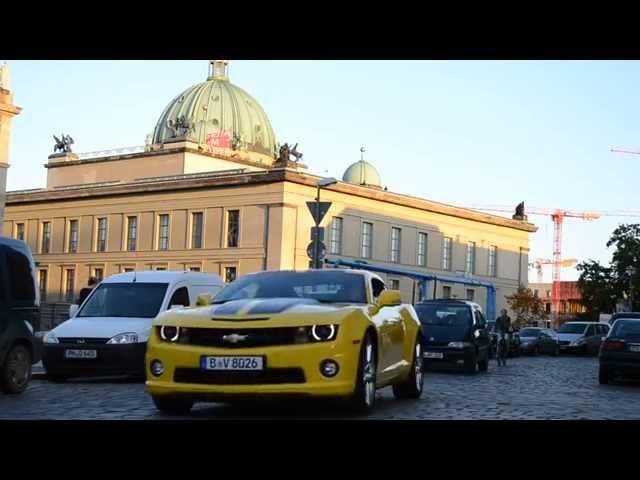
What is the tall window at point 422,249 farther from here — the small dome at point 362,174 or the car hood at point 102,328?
the car hood at point 102,328

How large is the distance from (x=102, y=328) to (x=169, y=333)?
6.49 meters

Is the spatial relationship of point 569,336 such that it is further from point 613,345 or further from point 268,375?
point 268,375

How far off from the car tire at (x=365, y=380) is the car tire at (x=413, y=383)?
216 cm

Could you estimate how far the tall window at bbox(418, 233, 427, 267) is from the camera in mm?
78188

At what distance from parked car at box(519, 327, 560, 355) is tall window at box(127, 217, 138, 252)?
38.4 m

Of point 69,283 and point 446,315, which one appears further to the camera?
point 69,283

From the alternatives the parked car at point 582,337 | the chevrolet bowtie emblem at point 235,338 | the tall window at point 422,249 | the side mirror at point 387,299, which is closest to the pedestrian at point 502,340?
the parked car at point 582,337

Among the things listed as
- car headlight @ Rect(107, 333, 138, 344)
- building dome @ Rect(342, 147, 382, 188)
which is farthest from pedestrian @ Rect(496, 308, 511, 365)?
building dome @ Rect(342, 147, 382, 188)

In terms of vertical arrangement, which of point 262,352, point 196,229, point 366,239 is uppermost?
point 196,229

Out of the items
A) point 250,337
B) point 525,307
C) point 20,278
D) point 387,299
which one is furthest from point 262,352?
point 525,307

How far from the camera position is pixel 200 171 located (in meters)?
80.8

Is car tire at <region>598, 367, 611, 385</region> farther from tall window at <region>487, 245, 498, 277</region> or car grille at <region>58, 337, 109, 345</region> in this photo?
tall window at <region>487, 245, 498, 277</region>

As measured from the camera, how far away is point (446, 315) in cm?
2373
